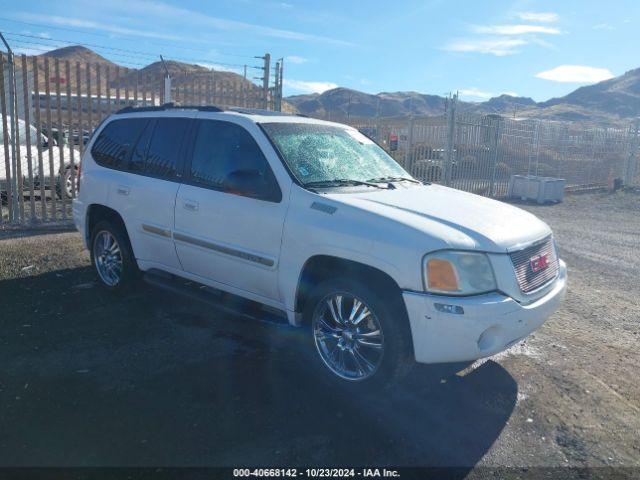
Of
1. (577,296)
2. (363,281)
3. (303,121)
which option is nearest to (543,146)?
(577,296)

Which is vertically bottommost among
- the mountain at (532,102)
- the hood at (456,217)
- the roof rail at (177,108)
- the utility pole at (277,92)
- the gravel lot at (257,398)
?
the gravel lot at (257,398)

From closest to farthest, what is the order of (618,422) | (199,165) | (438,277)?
1. (438,277)
2. (618,422)
3. (199,165)

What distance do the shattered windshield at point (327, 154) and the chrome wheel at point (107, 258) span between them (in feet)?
7.64

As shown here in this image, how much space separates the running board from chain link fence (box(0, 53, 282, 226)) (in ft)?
11.9

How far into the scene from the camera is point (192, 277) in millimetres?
5297

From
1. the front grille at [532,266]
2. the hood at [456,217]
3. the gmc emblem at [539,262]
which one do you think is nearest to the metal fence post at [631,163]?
the hood at [456,217]

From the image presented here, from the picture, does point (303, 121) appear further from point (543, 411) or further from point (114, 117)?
point (543, 411)

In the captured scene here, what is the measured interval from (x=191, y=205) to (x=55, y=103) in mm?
5919

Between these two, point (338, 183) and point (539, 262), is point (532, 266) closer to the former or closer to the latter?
point (539, 262)

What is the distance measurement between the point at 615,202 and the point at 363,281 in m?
15.8

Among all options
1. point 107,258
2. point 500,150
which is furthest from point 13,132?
point 500,150

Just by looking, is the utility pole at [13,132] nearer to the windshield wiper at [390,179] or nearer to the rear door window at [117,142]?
the rear door window at [117,142]

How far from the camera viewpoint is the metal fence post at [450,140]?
15.1 metres

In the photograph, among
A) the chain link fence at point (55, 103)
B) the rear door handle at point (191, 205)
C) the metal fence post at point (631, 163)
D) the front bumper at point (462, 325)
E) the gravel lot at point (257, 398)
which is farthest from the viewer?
the metal fence post at point (631, 163)
